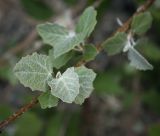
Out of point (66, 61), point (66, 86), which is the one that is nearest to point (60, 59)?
point (66, 61)

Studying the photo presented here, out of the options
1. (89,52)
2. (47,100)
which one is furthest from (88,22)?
(47,100)

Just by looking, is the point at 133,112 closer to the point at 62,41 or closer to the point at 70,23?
the point at 70,23

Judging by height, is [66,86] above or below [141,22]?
above

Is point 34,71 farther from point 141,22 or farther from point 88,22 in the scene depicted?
point 141,22

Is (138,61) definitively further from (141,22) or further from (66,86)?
(66,86)

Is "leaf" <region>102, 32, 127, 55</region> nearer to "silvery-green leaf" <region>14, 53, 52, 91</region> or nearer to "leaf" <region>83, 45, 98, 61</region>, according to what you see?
"leaf" <region>83, 45, 98, 61</region>

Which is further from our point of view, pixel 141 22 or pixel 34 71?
pixel 141 22

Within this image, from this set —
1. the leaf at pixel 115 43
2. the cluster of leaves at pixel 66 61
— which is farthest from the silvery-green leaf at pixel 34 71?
the leaf at pixel 115 43

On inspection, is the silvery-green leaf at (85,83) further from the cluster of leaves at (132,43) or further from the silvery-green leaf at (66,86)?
the cluster of leaves at (132,43)
